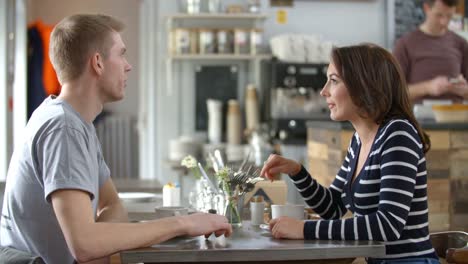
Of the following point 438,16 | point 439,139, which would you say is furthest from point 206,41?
point 439,139

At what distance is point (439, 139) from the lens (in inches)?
175

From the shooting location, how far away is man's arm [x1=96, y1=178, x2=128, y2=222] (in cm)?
271

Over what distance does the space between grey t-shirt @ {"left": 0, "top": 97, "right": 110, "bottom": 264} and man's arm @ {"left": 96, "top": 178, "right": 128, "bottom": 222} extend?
472mm

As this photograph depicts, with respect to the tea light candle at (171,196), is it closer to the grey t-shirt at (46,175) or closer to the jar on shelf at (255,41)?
the grey t-shirt at (46,175)

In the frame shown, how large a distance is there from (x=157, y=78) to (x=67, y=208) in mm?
5981

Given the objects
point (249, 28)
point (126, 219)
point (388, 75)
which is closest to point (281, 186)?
point (126, 219)

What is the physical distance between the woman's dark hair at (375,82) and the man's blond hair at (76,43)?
679 millimetres

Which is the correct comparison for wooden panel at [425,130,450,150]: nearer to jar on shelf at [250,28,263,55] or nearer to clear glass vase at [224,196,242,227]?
clear glass vase at [224,196,242,227]

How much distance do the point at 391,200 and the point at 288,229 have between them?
0.29 meters

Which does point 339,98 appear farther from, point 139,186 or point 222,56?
point 222,56

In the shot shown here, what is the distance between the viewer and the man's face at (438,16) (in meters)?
5.65

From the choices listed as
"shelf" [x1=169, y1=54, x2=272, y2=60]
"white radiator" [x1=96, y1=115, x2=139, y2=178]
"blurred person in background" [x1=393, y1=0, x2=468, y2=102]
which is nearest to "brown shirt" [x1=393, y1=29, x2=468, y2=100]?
"blurred person in background" [x1=393, y1=0, x2=468, y2=102]

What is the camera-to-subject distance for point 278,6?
25.1ft

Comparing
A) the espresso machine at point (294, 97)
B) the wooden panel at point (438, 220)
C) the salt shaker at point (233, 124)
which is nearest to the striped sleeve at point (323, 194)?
the wooden panel at point (438, 220)
